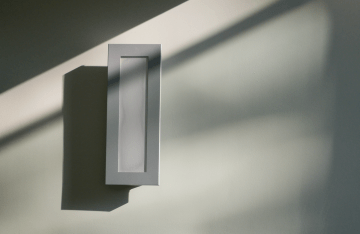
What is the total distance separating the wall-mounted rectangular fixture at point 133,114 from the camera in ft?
3.99

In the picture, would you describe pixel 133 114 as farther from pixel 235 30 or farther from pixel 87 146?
pixel 235 30

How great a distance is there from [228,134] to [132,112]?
0.41 m

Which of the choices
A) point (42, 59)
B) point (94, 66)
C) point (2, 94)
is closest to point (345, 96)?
point (94, 66)

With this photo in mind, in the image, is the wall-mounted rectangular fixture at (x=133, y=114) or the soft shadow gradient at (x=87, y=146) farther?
the soft shadow gradient at (x=87, y=146)

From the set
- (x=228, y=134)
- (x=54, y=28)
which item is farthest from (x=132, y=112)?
(x=54, y=28)

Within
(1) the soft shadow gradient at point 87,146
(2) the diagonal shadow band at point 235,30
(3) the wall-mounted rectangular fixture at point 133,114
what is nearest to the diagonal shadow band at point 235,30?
(2) the diagonal shadow band at point 235,30

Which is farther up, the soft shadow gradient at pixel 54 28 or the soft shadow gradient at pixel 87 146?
the soft shadow gradient at pixel 54 28

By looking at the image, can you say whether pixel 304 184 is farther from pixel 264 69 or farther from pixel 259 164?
pixel 264 69

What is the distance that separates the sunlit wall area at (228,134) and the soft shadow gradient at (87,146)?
0.04 metres

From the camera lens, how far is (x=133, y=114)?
48.7 inches

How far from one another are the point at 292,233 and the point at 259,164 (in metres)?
0.32

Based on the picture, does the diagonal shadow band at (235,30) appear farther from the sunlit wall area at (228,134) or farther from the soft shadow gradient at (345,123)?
the soft shadow gradient at (345,123)

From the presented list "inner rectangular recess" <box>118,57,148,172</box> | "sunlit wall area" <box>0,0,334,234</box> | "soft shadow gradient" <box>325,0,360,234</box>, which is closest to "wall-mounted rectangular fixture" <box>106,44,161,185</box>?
"inner rectangular recess" <box>118,57,148,172</box>

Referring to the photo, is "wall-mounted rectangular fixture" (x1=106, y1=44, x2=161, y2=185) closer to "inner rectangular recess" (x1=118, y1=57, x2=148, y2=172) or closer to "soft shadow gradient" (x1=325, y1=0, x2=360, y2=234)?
"inner rectangular recess" (x1=118, y1=57, x2=148, y2=172)
